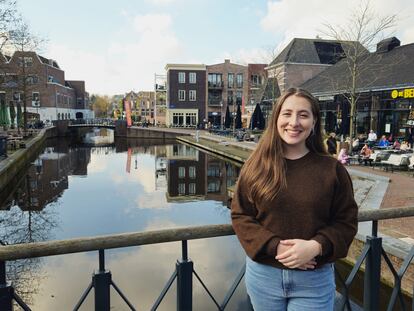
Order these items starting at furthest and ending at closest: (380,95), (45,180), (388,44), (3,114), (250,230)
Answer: (3,114) → (388,44) → (380,95) → (45,180) → (250,230)

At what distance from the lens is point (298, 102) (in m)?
2.05

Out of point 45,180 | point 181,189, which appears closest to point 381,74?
point 181,189

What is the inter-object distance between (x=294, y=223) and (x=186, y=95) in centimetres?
5919

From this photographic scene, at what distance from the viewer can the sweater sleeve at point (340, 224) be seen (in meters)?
1.88

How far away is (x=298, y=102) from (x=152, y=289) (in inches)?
261

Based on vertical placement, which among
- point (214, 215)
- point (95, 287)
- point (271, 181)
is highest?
point (271, 181)

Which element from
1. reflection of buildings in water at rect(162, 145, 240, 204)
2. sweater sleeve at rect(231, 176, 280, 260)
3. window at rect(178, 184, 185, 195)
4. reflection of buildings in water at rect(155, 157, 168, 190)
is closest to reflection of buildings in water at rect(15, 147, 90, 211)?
reflection of buildings in water at rect(155, 157, 168, 190)

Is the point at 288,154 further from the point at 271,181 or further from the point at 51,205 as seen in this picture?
the point at 51,205

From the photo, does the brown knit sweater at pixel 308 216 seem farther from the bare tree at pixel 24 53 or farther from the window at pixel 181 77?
the window at pixel 181 77

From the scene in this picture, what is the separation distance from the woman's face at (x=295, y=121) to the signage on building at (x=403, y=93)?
68.1 feet

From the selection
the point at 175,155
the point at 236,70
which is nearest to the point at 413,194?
the point at 175,155

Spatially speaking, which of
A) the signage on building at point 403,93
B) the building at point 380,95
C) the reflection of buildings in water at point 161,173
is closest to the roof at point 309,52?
the building at point 380,95

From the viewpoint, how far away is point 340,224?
75.6 inches

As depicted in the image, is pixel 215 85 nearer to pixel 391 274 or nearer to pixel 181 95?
pixel 181 95
